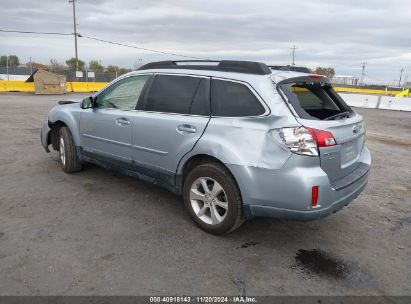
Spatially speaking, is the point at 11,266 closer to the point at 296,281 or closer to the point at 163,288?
the point at 163,288

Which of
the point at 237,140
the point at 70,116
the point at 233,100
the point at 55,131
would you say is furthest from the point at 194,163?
the point at 55,131

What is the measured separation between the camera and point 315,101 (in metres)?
3.87

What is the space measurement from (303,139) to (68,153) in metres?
3.73

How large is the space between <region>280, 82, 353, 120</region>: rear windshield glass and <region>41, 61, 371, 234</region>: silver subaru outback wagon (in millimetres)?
13

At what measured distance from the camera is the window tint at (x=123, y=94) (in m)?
4.50

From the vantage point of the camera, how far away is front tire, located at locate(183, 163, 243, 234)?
343 centimetres

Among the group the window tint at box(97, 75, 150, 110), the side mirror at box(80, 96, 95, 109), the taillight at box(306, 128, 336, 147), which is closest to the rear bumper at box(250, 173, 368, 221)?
the taillight at box(306, 128, 336, 147)

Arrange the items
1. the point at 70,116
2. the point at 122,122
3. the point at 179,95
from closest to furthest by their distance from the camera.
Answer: the point at 179,95
the point at 122,122
the point at 70,116

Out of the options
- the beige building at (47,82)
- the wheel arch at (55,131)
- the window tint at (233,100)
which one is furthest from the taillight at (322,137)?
the beige building at (47,82)

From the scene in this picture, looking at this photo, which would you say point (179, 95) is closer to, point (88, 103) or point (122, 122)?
point (122, 122)

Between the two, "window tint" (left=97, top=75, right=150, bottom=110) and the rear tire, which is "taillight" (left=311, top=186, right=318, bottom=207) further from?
the rear tire

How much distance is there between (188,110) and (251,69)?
2.59ft

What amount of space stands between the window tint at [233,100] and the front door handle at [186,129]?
27 cm

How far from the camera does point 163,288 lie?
9.25 feet
